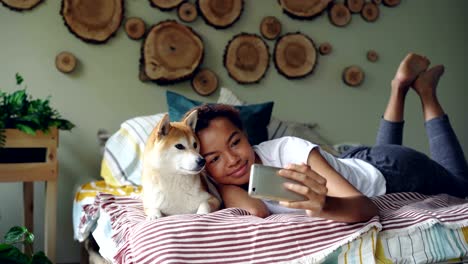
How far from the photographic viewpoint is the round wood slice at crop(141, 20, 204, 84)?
6.95ft

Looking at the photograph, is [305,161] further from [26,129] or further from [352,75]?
[352,75]

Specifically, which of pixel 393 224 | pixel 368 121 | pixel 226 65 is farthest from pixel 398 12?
pixel 393 224

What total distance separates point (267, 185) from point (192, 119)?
1.12 ft

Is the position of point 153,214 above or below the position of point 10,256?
above

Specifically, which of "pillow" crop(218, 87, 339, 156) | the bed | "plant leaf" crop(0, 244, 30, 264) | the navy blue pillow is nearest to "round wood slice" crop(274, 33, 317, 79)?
"pillow" crop(218, 87, 339, 156)

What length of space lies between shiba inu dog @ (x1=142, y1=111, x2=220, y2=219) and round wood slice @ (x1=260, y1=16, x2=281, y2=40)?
1.40 meters

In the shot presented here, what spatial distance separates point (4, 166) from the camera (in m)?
1.59

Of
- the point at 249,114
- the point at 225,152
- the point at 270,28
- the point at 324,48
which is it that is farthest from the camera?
the point at 324,48

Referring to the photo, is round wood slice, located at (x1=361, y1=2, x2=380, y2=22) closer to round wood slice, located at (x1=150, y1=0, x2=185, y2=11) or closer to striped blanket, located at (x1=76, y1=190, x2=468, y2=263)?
round wood slice, located at (x1=150, y1=0, x2=185, y2=11)

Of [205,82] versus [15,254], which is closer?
[15,254]

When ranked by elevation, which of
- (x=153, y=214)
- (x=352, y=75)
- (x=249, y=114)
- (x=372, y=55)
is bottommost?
(x=153, y=214)

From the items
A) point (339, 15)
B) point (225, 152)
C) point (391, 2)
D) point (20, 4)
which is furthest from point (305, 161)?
point (391, 2)

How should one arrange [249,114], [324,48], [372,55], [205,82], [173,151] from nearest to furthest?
[173,151] → [249,114] → [205,82] → [324,48] → [372,55]

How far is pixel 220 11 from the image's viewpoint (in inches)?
88.7
